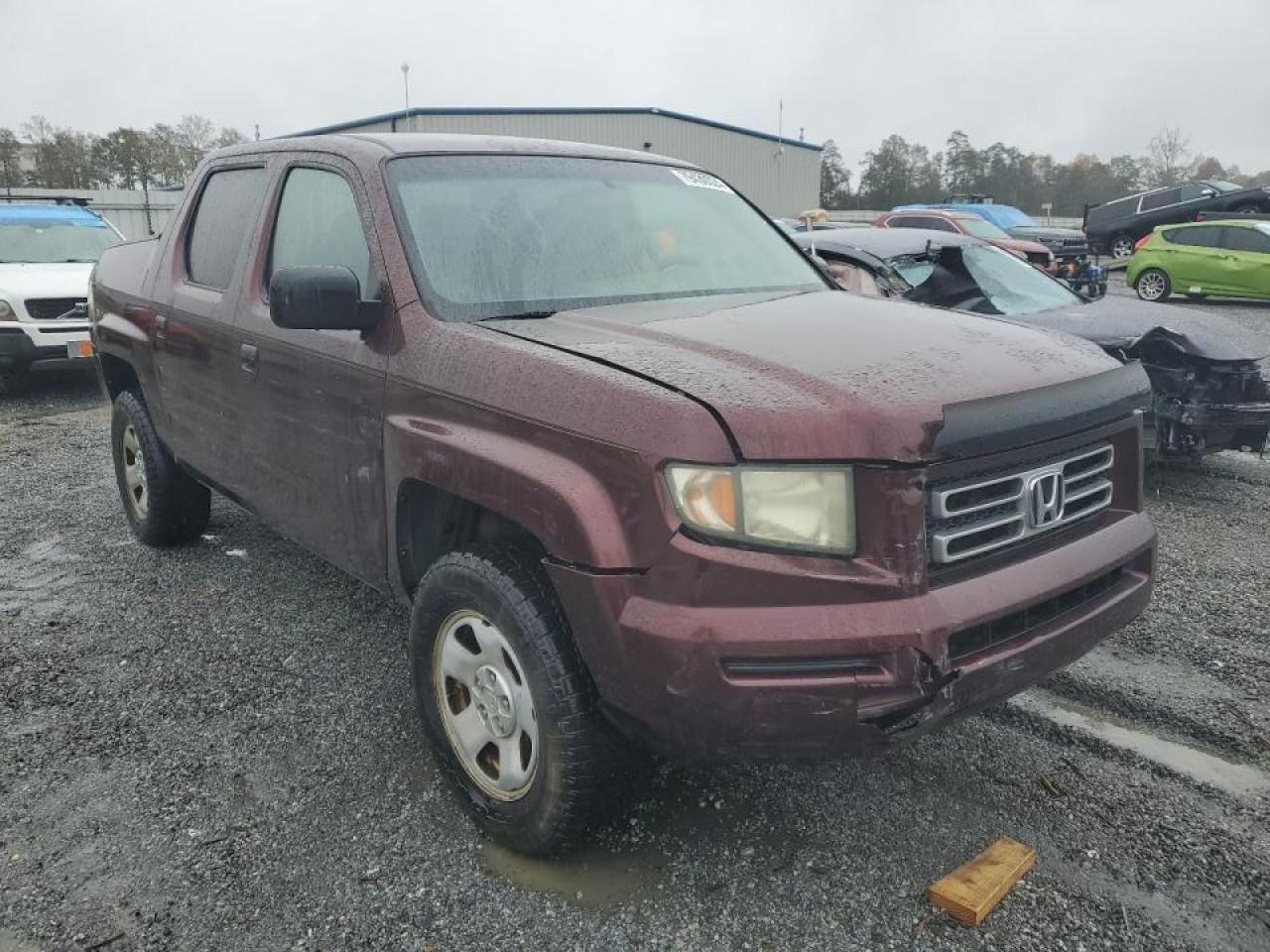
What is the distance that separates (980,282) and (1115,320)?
3.36 ft

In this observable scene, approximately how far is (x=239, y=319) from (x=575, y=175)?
1324mm

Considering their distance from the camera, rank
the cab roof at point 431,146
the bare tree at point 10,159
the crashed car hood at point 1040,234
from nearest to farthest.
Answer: the cab roof at point 431,146 → the crashed car hood at point 1040,234 → the bare tree at point 10,159

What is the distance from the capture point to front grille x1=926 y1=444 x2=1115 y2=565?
2145 millimetres

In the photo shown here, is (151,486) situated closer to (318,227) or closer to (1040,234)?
(318,227)

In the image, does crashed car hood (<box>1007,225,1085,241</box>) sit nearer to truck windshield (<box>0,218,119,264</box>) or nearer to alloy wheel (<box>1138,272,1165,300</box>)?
alloy wheel (<box>1138,272,1165,300</box>)

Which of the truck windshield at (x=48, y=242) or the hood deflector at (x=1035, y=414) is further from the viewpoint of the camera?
the truck windshield at (x=48, y=242)

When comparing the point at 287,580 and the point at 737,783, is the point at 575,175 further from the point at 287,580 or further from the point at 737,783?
the point at 287,580

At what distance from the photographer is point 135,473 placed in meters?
4.98

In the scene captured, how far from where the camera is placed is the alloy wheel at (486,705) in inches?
96.6

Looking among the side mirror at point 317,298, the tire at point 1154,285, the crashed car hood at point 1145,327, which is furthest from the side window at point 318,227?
the tire at point 1154,285

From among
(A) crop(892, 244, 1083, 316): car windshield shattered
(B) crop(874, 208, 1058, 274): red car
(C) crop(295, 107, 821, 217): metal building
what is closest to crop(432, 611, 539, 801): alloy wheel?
(A) crop(892, 244, 1083, 316): car windshield shattered

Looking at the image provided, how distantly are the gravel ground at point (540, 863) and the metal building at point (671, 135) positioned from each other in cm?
2775

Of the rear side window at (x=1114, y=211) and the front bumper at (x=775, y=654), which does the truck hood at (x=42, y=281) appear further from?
the rear side window at (x=1114, y=211)

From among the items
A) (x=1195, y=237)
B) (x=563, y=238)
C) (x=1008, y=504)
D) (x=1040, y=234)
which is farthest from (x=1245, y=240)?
(x=1008, y=504)
